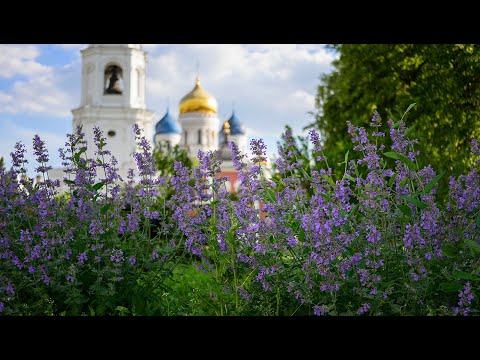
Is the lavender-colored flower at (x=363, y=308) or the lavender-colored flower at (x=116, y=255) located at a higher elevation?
the lavender-colored flower at (x=116, y=255)

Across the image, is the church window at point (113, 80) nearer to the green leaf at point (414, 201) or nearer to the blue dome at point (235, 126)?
the blue dome at point (235, 126)

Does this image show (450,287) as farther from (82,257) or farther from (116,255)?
(82,257)

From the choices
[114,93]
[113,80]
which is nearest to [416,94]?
[113,80]

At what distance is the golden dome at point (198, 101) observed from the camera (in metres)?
53.1

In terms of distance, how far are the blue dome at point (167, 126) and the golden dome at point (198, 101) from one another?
135 cm

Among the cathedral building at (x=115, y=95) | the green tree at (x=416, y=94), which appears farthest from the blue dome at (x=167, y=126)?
the green tree at (x=416, y=94)

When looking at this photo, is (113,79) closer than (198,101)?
Yes

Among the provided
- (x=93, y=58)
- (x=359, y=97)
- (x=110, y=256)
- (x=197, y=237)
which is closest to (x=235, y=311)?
(x=197, y=237)

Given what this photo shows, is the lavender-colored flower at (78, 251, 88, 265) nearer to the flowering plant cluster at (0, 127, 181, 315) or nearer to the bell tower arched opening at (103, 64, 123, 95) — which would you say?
the flowering plant cluster at (0, 127, 181, 315)

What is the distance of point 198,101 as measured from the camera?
2089 inches

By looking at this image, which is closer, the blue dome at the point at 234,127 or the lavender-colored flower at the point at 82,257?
the lavender-colored flower at the point at 82,257

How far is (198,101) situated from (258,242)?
50.5 m

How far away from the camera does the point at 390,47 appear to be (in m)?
10.9
